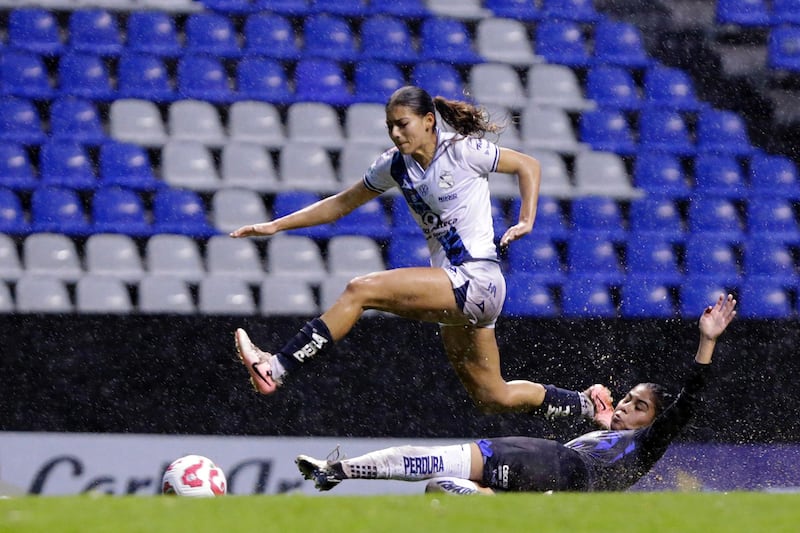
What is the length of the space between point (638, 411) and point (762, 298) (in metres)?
2.86

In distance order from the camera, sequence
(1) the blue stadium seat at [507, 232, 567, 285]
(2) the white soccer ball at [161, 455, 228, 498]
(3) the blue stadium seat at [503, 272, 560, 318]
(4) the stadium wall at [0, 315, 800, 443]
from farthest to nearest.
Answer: (1) the blue stadium seat at [507, 232, 567, 285]
(3) the blue stadium seat at [503, 272, 560, 318]
(4) the stadium wall at [0, 315, 800, 443]
(2) the white soccer ball at [161, 455, 228, 498]

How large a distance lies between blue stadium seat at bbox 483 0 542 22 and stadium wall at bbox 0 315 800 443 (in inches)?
143

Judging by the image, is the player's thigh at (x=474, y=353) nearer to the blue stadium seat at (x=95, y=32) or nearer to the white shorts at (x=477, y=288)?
the white shorts at (x=477, y=288)

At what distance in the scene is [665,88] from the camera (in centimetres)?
1116

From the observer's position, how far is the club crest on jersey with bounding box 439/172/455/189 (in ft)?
20.9

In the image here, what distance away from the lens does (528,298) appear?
9320 millimetres

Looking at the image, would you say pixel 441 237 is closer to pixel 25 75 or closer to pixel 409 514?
pixel 409 514

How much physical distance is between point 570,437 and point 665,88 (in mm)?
3694

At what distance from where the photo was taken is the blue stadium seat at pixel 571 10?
11.5m

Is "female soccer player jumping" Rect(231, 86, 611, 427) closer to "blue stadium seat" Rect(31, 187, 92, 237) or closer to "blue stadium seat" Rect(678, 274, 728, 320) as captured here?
"blue stadium seat" Rect(678, 274, 728, 320)

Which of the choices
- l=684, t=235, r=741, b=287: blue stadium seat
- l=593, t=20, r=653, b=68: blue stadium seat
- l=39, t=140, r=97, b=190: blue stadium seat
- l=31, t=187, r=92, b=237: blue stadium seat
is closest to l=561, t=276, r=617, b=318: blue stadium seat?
l=684, t=235, r=741, b=287: blue stadium seat

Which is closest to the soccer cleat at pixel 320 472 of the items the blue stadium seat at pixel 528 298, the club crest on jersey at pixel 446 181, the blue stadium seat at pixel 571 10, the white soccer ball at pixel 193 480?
the white soccer ball at pixel 193 480

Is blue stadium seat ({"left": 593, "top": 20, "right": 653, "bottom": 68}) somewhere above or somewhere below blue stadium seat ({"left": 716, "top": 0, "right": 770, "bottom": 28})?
below

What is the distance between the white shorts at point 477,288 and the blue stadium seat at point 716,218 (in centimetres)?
426
